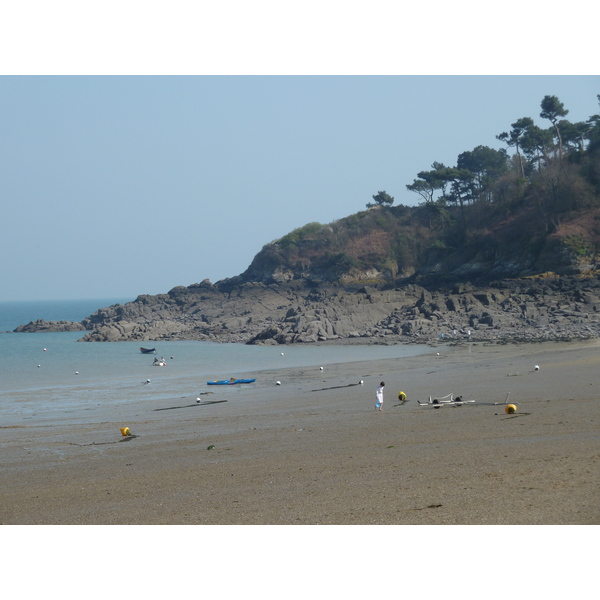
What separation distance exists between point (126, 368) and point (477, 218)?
4614cm

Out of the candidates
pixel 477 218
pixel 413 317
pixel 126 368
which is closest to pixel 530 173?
pixel 477 218

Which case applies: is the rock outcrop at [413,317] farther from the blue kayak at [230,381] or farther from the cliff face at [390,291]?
the blue kayak at [230,381]

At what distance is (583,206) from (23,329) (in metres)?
71.2

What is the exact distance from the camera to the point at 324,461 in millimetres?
10406

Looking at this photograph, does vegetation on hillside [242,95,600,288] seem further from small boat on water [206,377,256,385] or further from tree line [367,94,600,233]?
small boat on water [206,377,256,385]

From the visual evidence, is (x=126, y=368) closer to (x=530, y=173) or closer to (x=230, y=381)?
(x=230, y=381)

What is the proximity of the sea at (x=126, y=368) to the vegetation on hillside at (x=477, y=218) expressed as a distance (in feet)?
82.5

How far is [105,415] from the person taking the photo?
1902 centimetres

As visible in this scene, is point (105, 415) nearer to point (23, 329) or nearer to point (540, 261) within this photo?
point (540, 261)

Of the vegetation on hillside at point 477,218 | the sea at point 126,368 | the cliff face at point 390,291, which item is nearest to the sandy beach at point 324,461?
the sea at point 126,368

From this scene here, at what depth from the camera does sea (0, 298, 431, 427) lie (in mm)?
23844

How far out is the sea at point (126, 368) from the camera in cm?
2384

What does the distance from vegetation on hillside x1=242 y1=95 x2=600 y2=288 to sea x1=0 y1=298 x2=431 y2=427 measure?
25.2 m

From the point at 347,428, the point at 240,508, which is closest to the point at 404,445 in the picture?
the point at 347,428
